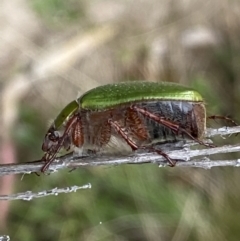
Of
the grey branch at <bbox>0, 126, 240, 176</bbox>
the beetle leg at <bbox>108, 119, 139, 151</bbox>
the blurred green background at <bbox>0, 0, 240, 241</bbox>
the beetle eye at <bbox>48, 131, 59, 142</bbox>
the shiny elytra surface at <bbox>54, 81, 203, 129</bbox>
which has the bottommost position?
the blurred green background at <bbox>0, 0, 240, 241</bbox>

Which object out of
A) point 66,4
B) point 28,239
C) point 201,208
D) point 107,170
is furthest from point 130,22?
point 28,239

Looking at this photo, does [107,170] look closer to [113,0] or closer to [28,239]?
[28,239]

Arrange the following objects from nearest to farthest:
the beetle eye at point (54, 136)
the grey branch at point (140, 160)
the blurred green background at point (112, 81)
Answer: the grey branch at point (140, 160) < the beetle eye at point (54, 136) < the blurred green background at point (112, 81)

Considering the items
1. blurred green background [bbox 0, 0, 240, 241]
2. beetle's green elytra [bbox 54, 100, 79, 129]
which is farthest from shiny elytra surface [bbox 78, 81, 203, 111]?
blurred green background [bbox 0, 0, 240, 241]

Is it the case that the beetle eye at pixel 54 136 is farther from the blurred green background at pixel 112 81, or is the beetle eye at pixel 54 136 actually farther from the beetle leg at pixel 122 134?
the blurred green background at pixel 112 81

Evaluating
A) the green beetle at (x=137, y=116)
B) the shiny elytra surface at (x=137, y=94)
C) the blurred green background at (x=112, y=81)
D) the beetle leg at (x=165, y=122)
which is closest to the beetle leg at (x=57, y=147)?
the green beetle at (x=137, y=116)

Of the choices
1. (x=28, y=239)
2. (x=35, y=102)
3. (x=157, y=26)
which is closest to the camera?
(x=28, y=239)

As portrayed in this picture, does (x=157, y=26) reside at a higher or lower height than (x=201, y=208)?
higher

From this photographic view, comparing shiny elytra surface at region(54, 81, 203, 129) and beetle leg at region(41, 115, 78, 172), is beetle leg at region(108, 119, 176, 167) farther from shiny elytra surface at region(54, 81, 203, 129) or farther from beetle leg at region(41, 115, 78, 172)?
beetle leg at region(41, 115, 78, 172)
